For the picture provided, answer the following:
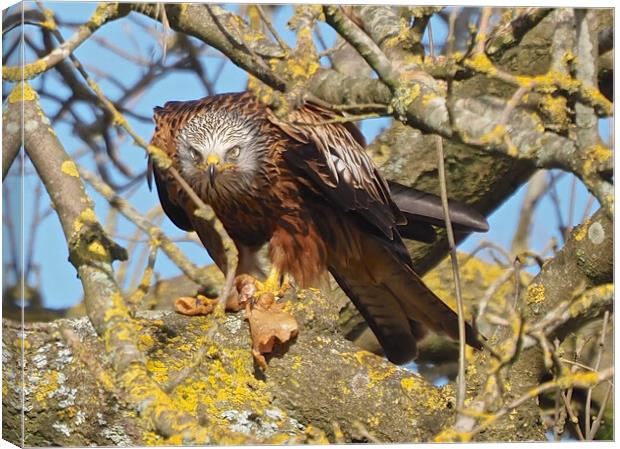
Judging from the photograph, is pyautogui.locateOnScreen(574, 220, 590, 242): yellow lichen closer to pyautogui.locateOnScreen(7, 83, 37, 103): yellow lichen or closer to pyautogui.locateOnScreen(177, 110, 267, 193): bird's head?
pyautogui.locateOnScreen(177, 110, 267, 193): bird's head

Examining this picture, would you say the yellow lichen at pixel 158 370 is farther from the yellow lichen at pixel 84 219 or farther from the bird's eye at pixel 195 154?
the bird's eye at pixel 195 154

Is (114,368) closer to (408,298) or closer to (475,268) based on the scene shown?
(408,298)

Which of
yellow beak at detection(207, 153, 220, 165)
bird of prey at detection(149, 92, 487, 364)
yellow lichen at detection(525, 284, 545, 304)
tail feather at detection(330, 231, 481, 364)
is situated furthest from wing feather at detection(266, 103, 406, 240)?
yellow lichen at detection(525, 284, 545, 304)

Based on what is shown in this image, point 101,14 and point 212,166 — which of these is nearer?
point 101,14

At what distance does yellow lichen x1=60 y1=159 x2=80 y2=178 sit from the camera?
263cm

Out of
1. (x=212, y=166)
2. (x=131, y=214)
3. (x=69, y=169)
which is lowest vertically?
(x=131, y=214)

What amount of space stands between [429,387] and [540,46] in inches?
47.8

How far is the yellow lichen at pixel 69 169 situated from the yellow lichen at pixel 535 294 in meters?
1.42

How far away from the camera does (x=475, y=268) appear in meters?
3.86

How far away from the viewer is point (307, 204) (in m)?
3.56

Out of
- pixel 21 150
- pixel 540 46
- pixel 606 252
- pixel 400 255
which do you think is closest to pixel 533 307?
pixel 606 252

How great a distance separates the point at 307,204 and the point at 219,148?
1.26 ft

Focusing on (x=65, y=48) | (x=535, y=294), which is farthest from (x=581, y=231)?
(x=65, y=48)

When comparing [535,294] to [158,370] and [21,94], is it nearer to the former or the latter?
[158,370]
